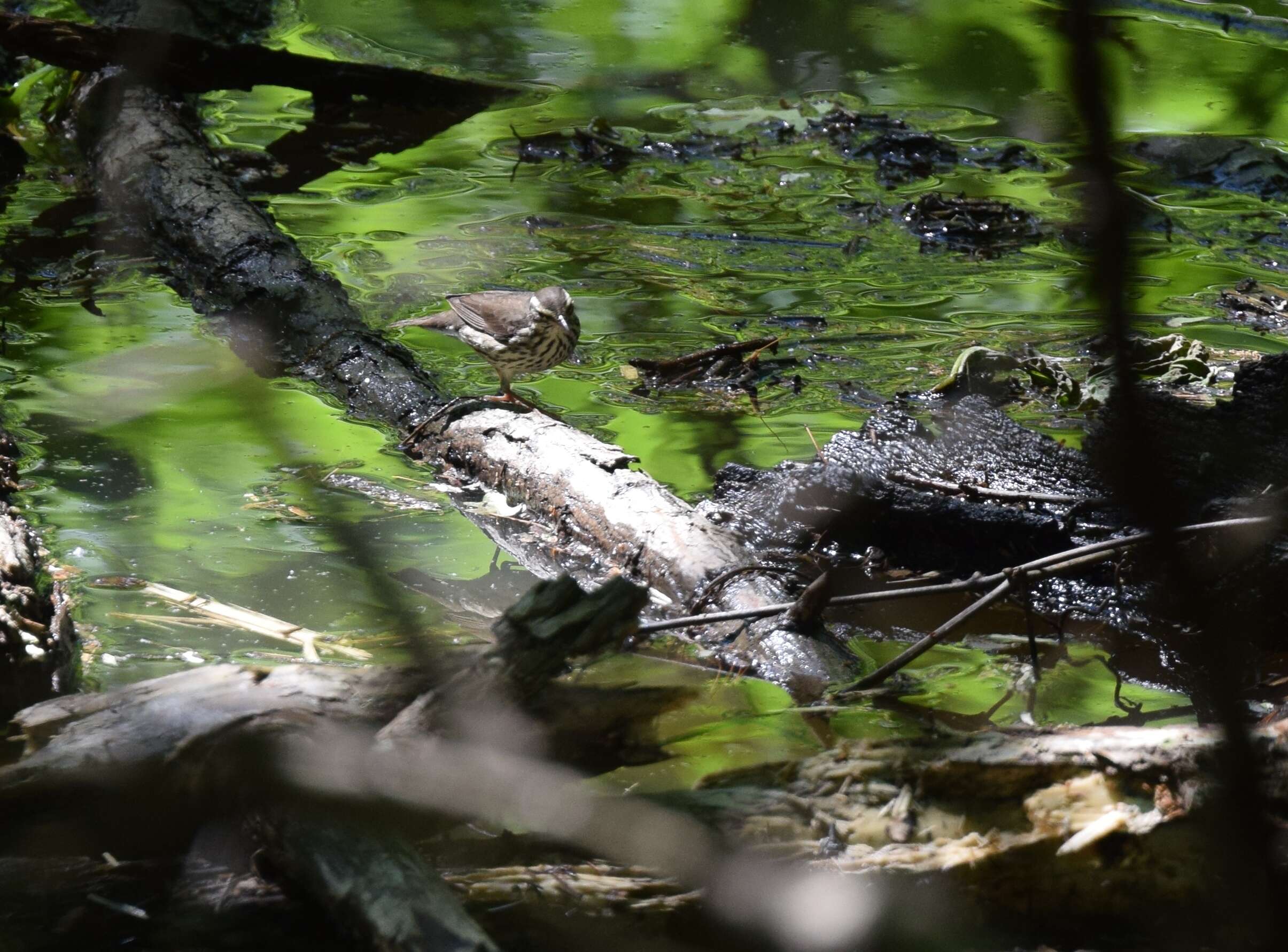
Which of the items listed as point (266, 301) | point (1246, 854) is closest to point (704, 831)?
point (1246, 854)

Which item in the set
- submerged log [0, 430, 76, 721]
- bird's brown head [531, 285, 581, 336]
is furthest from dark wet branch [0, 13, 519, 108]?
submerged log [0, 430, 76, 721]

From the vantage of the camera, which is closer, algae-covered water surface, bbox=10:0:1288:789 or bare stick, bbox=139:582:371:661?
bare stick, bbox=139:582:371:661

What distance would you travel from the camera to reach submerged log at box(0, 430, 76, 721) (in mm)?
2498

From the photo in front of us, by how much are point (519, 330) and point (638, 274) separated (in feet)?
5.41

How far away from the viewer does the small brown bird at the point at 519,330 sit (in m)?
4.47

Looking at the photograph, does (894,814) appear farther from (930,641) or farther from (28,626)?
(28,626)

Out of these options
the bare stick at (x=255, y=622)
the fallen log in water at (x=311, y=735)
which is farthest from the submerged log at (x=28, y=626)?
the fallen log in water at (x=311, y=735)

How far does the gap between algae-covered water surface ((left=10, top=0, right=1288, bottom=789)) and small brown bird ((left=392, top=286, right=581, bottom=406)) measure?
0.77 ft

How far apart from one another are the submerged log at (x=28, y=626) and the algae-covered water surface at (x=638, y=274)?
0.07m

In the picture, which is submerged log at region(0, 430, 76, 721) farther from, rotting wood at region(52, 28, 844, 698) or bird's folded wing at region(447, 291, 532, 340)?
bird's folded wing at region(447, 291, 532, 340)

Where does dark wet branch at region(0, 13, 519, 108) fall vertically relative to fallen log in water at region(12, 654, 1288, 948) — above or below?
above

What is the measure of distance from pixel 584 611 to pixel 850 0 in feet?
29.5

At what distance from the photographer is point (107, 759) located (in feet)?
6.05

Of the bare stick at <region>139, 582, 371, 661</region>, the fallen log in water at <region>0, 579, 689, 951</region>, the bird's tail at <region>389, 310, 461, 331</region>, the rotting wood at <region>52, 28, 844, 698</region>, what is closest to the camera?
the fallen log in water at <region>0, 579, 689, 951</region>
